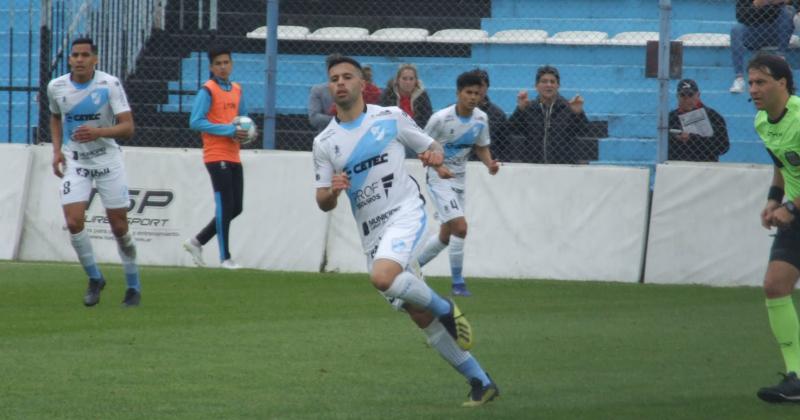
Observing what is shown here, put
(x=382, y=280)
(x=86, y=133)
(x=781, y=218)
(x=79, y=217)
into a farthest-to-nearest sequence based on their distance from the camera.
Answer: (x=79, y=217) < (x=86, y=133) < (x=781, y=218) < (x=382, y=280)

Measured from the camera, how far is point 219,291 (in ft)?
47.9

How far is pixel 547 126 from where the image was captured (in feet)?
57.1

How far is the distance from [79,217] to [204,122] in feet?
11.7

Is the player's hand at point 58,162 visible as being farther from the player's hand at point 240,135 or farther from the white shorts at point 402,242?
the white shorts at point 402,242

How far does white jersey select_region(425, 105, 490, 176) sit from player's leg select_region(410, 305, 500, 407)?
6.81 m

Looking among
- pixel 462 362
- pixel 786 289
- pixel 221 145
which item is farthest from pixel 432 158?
pixel 221 145

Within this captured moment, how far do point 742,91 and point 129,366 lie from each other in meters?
12.4

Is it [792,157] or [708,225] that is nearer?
[792,157]

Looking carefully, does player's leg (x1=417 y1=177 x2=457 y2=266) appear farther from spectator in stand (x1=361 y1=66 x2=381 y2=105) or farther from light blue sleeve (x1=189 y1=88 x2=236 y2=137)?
spectator in stand (x1=361 y1=66 x2=381 y2=105)

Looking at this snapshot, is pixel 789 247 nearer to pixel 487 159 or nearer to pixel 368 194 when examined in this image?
pixel 368 194

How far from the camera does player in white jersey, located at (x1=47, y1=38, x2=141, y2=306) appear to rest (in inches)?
516

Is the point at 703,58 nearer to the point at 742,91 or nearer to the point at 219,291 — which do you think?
the point at 742,91

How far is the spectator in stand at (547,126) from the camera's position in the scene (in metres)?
17.3

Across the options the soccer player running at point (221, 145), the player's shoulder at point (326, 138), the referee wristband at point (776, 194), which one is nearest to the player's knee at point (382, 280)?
the player's shoulder at point (326, 138)
